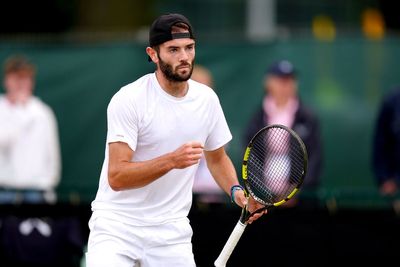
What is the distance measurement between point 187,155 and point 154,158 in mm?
355

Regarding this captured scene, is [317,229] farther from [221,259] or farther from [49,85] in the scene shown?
[49,85]

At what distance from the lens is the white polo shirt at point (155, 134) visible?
660 centimetres

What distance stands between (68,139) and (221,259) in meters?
5.88

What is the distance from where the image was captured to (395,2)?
55.2 feet

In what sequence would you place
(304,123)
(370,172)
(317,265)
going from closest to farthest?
(317,265) < (304,123) < (370,172)

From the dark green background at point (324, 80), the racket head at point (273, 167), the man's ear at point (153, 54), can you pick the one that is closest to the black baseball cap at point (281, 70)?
the dark green background at point (324, 80)

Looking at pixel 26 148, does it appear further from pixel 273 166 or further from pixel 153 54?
pixel 153 54

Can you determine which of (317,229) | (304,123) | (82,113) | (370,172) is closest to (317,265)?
(317,229)

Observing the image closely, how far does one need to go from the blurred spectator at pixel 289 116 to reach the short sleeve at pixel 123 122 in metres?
3.74

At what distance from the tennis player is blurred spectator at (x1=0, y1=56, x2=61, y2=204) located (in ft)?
12.9

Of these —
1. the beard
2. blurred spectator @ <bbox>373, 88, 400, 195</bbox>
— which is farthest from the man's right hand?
blurred spectator @ <bbox>373, 88, 400, 195</bbox>

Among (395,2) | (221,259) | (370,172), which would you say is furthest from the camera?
(395,2)

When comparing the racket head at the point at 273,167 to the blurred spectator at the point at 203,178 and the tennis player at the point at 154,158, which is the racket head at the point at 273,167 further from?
the blurred spectator at the point at 203,178

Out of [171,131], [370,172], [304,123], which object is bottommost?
[370,172]
